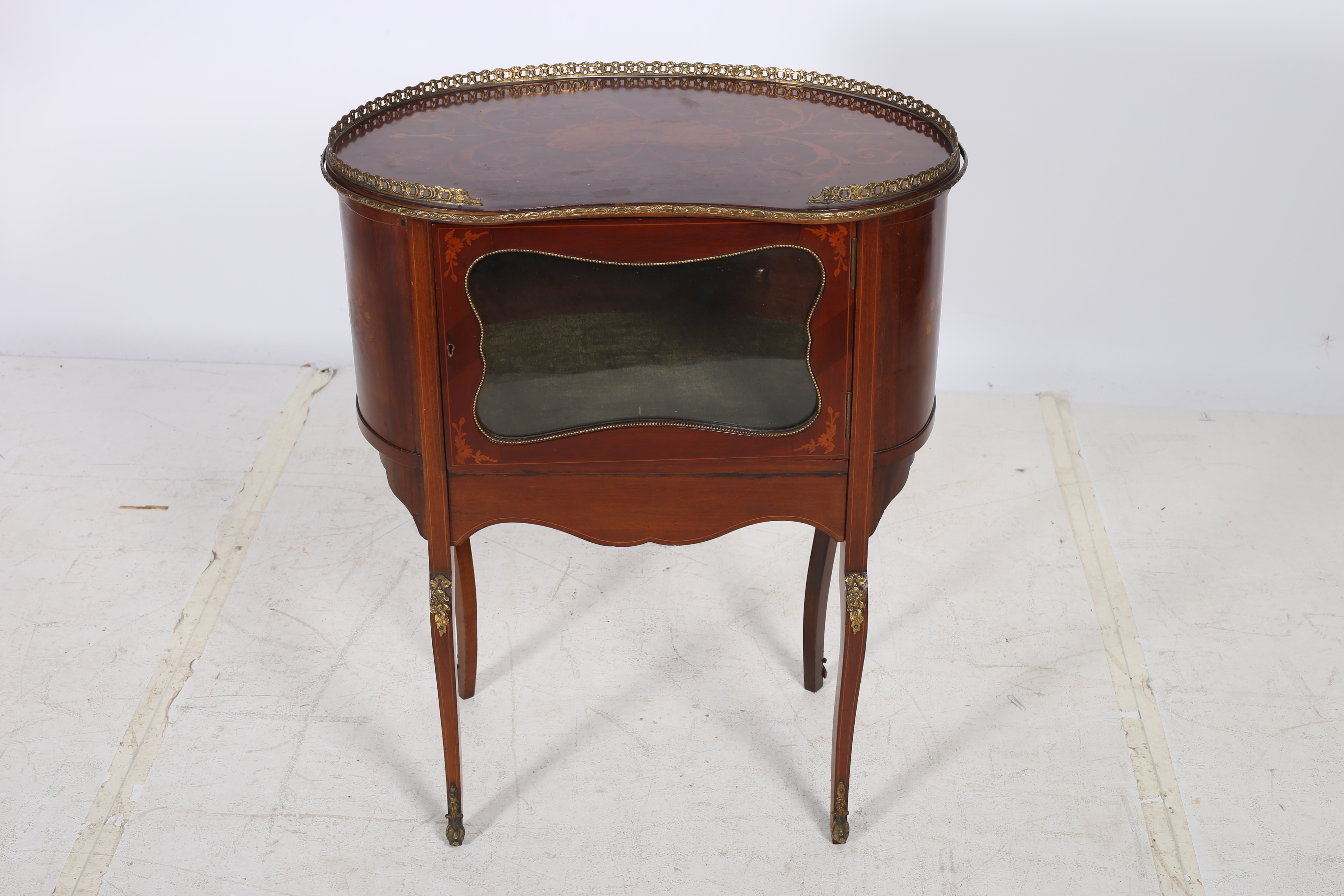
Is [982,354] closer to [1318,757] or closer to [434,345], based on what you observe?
[1318,757]

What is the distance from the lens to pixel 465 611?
2795 millimetres

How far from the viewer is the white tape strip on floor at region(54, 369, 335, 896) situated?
8.09 feet

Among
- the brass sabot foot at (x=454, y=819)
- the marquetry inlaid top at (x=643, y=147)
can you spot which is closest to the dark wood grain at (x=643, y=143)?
the marquetry inlaid top at (x=643, y=147)

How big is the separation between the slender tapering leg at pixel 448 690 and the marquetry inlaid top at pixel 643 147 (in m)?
0.66

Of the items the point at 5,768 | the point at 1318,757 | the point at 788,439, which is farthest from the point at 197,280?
the point at 1318,757

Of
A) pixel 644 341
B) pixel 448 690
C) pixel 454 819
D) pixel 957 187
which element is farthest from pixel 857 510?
pixel 957 187

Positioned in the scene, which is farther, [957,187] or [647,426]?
[957,187]

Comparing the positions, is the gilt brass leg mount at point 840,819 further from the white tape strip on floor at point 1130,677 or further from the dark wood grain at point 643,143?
the dark wood grain at point 643,143

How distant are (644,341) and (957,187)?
205cm

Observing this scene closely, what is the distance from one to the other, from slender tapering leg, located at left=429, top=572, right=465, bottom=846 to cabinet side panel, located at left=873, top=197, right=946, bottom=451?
0.76m

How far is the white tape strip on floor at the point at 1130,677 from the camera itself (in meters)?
2.49

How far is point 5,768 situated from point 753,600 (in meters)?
1.56

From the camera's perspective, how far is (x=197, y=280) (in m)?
4.23

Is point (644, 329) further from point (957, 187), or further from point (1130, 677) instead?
point (957, 187)
